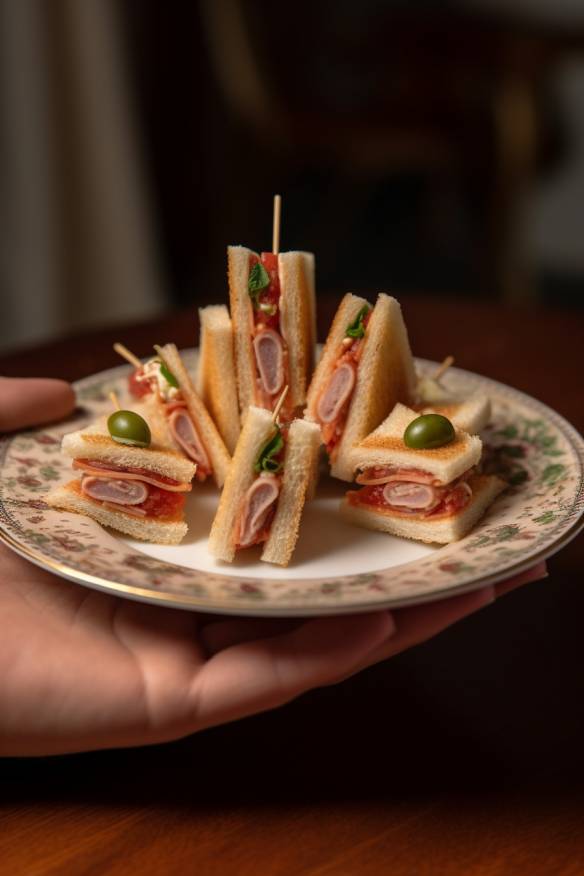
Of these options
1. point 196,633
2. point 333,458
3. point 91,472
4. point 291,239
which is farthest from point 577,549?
point 291,239

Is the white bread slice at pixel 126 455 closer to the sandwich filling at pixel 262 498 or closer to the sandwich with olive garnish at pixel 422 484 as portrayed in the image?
the sandwich filling at pixel 262 498

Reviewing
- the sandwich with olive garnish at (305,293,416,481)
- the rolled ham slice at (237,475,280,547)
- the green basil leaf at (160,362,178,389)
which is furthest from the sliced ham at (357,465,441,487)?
the green basil leaf at (160,362,178,389)

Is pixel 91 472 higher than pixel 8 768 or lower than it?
higher

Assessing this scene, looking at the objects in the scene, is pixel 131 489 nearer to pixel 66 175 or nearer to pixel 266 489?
pixel 266 489

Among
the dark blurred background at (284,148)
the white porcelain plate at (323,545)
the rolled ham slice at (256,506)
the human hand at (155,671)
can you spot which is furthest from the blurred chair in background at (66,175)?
the human hand at (155,671)

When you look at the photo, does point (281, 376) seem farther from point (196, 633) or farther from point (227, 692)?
point (227, 692)
